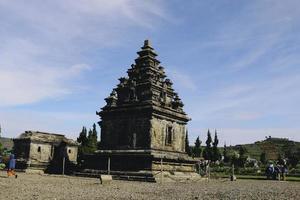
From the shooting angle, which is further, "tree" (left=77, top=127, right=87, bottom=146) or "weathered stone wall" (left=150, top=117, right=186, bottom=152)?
"tree" (left=77, top=127, right=87, bottom=146)

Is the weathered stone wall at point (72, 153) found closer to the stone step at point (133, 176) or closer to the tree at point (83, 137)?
the tree at point (83, 137)

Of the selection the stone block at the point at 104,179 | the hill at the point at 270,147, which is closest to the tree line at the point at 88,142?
the stone block at the point at 104,179

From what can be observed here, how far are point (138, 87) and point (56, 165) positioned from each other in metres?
15.3

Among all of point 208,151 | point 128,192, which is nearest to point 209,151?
point 208,151

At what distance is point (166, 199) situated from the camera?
14.3 m

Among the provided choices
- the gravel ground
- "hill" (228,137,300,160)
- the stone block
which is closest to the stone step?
the stone block

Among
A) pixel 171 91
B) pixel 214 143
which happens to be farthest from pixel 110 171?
pixel 214 143

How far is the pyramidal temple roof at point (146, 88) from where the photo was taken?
113 feet

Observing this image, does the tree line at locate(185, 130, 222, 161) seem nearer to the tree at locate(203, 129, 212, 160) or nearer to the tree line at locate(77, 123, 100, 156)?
the tree at locate(203, 129, 212, 160)

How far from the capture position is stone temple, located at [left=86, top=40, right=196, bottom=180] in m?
31.9

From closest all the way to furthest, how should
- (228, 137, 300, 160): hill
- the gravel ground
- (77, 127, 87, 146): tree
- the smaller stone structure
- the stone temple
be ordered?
the gravel ground, the stone temple, the smaller stone structure, (77, 127, 87, 146): tree, (228, 137, 300, 160): hill

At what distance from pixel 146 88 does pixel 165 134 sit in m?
4.71

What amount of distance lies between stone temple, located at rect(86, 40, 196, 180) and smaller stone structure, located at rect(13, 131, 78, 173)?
398 inches

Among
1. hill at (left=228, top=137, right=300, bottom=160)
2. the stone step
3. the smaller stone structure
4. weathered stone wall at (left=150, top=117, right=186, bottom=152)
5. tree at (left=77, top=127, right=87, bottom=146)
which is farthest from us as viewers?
hill at (left=228, top=137, right=300, bottom=160)
